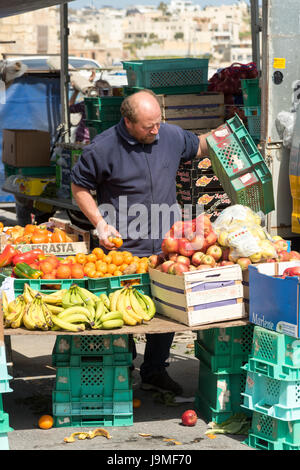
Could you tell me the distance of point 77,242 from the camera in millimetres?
7105

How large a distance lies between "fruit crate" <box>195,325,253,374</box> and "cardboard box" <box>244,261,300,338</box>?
31 centimetres

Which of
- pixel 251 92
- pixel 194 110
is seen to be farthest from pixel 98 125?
pixel 251 92

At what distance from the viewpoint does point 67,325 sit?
17.8ft

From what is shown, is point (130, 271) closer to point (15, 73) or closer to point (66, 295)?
point (66, 295)

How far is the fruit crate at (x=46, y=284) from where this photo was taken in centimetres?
596

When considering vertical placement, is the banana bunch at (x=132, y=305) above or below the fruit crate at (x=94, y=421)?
Result: above

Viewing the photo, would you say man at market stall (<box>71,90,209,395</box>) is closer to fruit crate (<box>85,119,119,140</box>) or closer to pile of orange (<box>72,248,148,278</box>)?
pile of orange (<box>72,248,148,278</box>)

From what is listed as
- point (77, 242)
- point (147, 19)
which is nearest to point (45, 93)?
point (77, 242)

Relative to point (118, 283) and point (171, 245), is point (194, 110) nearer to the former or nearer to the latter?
point (118, 283)

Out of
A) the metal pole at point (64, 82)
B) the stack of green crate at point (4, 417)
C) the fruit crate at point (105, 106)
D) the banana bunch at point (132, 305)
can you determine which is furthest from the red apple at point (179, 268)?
the metal pole at point (64, 82)

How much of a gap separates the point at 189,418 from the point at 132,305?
92 centimetres

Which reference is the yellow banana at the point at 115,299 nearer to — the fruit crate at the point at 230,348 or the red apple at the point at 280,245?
the fruit crate at the point at 230,348

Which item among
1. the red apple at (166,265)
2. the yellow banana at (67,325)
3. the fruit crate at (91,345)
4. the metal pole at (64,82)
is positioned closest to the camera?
the yellow banana at (67,325)

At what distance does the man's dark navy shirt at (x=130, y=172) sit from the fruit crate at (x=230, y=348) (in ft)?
3.23
